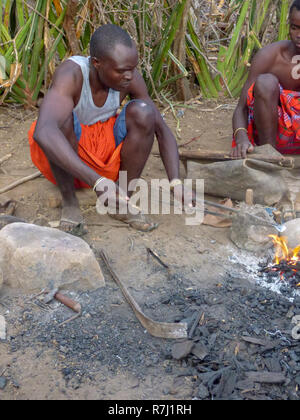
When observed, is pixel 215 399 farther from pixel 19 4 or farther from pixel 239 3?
pixel 239 3

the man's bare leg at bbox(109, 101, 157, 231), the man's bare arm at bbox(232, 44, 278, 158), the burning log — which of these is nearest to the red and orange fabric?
the man's bare arm at bbox(232, 44, 278, 158)

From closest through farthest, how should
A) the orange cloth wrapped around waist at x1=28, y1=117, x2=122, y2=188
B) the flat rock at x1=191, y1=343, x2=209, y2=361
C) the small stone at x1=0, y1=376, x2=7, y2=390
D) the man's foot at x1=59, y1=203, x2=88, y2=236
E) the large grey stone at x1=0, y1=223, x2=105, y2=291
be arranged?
1. the small stone at x1=0, y1=376, x2=7, y2=390
2. the flat rock at x1=191, y1=343, x2=209, y2=361
3. the large grey stone at x1=0, y1=223, x2=105, y2=291
4. the man's foot at x1=59, y1=203, x2=88, y2=236
5. the orange cloth wrapped around waist at x1=28, y1=117, x2=122, y2=188

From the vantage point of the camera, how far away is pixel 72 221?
315 centimetres

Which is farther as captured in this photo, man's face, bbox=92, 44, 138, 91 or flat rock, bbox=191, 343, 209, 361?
man's face, bbox=92, 44, 138, 91

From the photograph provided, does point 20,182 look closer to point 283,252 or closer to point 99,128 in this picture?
point 99,128

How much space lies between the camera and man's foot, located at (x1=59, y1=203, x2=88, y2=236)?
3.08 m

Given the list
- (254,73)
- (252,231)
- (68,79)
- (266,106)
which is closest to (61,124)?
A: (68,79)

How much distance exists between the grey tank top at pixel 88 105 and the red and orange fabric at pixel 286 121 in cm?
103

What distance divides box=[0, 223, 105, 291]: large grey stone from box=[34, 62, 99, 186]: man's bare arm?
15.9 inches

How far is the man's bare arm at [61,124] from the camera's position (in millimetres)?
2691

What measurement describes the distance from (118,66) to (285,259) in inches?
→ 58.0

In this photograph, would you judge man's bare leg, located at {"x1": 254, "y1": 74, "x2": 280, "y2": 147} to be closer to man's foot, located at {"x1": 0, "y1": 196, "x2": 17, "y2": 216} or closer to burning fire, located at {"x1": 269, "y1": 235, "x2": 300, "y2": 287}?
burning fire, located at {"x1": 269, "y1": 235, "x2": 300, "y2": 287}

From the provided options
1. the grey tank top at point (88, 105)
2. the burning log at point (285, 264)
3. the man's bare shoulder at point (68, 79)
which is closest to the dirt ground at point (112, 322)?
the burning log at point (285, 264)

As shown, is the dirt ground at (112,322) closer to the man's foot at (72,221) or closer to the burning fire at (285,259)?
the man's foot at (72,221)
